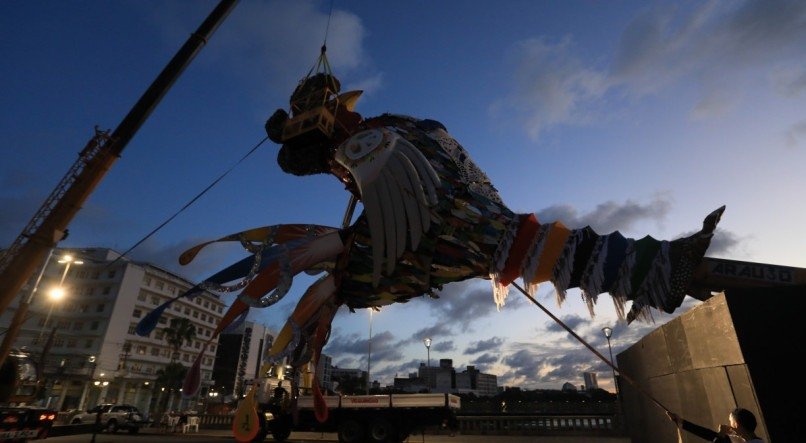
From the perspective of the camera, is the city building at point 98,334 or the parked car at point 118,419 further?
the city building at point 98,334

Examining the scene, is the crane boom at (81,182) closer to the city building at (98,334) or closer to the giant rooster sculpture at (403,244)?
the giant rooster sculpture at (403,244)

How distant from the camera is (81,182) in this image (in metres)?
13.0

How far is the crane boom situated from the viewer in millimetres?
11625

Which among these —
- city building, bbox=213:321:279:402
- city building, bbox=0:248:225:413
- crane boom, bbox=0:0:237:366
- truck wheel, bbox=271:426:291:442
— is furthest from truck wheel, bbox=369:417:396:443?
city building, bbox=213:321:279:402

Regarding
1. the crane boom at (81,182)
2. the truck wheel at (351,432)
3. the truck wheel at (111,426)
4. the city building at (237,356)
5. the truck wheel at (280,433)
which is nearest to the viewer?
the crane boom at (81,182)

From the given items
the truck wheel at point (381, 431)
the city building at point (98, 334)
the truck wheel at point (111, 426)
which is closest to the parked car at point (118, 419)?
the truck wheel at point (111, 426)

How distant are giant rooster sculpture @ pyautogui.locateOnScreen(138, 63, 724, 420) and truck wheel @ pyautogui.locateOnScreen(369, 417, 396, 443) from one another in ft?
27.1

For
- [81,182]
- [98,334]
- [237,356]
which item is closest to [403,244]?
[81,182]

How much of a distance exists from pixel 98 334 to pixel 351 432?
5909 centimetres

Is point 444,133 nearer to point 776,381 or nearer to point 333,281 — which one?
point 333,281

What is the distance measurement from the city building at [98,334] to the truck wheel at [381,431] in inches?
2086

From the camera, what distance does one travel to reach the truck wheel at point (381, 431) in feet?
53.0

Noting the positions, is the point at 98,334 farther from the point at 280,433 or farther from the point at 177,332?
the point at 280,433

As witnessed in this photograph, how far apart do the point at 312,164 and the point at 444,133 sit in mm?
3230
